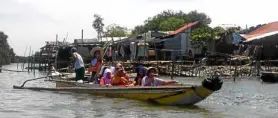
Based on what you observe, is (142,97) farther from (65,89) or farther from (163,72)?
(163,72)

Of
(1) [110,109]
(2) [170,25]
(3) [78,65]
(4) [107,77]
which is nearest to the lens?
(1) [110,109]

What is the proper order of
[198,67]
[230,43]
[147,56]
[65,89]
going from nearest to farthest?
[65,89], [198,67], [147,56], [230,43]

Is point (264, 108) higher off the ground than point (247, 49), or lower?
lower

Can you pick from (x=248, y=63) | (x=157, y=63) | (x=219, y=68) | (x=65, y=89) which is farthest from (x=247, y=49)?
(x=65, y=89)

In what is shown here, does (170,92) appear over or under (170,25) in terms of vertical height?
under

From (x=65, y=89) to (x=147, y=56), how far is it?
2177cm

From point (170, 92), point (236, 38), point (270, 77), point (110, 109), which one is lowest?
point (110, 109)

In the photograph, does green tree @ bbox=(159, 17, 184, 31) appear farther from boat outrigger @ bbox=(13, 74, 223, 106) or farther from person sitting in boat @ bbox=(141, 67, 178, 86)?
person sitting in boat @ bbox=(141, 67, 178, 86)

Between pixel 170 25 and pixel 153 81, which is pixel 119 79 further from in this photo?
pixel 170 25

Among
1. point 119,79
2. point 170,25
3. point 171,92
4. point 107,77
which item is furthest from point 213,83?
point 170,25

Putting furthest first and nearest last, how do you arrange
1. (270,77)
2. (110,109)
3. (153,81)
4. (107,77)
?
1. (270,77)
2. (107,77)
3. (153,81)
4. (110,109)

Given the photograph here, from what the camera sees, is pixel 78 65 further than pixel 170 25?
No

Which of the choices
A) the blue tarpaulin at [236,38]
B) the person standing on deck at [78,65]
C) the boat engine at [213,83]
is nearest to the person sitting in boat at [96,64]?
the person standing on deck at [78,65]

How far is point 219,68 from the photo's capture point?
31.7 meters
